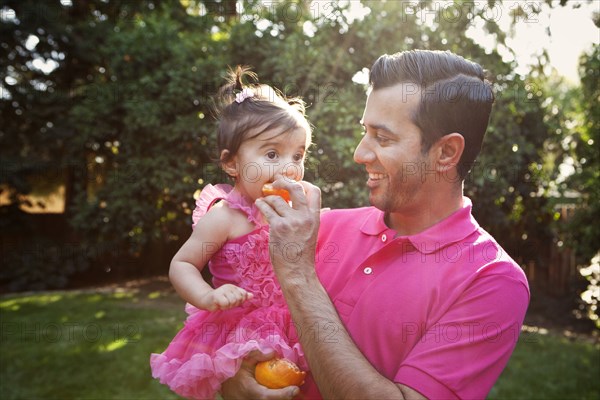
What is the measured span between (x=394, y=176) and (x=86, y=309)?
23.4 feet

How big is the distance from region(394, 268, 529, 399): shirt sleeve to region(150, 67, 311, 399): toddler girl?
0.51m

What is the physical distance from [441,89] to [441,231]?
1.81ft

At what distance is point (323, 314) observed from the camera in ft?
6.43

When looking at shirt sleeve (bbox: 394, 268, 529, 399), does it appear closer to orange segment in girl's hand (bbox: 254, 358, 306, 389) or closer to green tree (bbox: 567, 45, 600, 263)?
orange segment in girl's hand (bbox: 254, 358, 306, 389)

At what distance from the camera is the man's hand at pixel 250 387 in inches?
79.7

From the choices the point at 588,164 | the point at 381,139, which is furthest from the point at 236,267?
the point at 588,164

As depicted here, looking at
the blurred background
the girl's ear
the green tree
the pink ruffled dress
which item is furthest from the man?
the green tree

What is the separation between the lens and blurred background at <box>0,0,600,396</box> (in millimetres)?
6977

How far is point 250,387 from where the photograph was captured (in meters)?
2.11

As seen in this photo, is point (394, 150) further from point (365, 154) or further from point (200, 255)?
point (200, 255)

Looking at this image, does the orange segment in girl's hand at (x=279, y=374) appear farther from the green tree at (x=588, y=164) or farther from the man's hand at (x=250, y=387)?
the green tree at (x=588, y=164)

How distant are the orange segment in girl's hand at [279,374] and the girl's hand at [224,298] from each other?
0.25m

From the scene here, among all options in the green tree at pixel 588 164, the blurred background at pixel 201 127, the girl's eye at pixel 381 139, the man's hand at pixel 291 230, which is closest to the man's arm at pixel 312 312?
the man's hand at pixel 291 230

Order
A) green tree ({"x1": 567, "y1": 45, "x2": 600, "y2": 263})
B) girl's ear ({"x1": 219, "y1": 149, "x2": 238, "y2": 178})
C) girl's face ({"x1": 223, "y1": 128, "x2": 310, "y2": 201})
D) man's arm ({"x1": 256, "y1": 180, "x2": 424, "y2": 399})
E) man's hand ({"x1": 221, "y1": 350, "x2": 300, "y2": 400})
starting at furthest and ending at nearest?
1. green tree ({"x1": 567, "y1": 45, "x2": 600, "y2": 263})
2. girl's ear ({"x1": 219, "y1": 149, "x2": 238, "y2": 178})
3. girl's face ({"x1": 223, "y1": 128, "x2": 310, "y2": 201})
4. man's hand ({"x1": 221, "y1": 350, "x2": 300, "y2": 400})
5. man's arm ({"x1": 256, "y1": 180, "x2": 424, "y2": 399})
